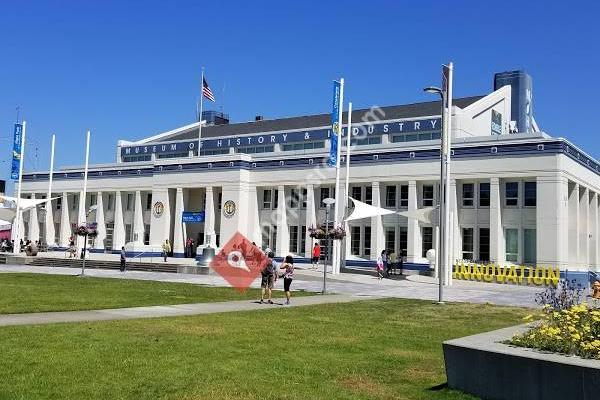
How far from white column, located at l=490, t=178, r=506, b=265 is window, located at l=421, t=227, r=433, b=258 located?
4877 millimetres

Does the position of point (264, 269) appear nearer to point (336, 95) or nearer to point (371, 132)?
point (336, 95)

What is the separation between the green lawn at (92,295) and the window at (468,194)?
22.2m

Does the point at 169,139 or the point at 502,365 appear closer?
the point at 502,365

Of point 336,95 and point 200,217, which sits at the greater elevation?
point 336,95

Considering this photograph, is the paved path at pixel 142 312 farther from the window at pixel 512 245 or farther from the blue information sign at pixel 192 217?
the blue information sign at pixel 192 217

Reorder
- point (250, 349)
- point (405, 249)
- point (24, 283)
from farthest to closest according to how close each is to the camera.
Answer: point (405, 249), point (24, 283), point (250, 349)

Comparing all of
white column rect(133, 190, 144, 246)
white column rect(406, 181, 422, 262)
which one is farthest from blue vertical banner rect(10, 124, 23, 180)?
white column rect(406, 181, 422, 262)

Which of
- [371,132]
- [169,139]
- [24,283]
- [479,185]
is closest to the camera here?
[24,283]

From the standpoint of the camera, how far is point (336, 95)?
128ft

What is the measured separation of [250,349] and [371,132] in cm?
4646

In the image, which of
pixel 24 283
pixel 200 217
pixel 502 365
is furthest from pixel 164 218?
pixel 502 365

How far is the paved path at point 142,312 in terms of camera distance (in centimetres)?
1468

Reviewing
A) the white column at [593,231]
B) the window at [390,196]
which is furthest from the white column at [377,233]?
the white column at [593,231]

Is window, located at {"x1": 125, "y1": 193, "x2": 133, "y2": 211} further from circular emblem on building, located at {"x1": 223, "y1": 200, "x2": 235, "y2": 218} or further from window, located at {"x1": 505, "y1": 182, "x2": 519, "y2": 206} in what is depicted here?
window, located at {"x1": 505, "y1": 182, "x2": 519, "y2": 206}
